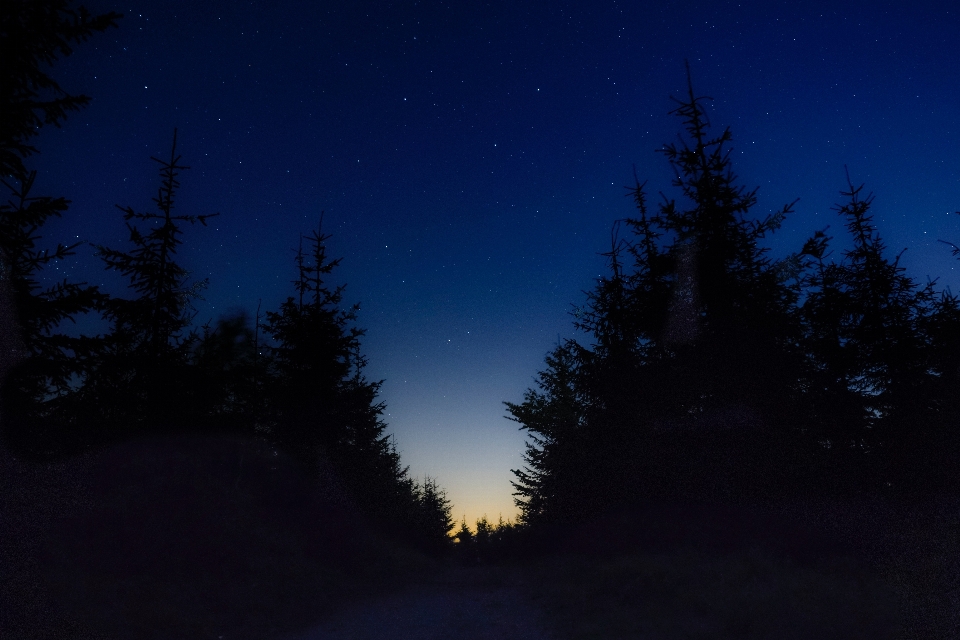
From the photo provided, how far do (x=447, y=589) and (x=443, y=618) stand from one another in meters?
6.76

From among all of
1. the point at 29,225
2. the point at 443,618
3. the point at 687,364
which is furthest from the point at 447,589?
the point at 29,225

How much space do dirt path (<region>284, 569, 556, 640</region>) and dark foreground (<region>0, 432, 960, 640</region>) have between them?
0.07 m

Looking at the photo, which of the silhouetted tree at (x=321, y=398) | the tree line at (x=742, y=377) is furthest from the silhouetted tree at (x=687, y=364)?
the silhouetted tree at (x=321, y=398)

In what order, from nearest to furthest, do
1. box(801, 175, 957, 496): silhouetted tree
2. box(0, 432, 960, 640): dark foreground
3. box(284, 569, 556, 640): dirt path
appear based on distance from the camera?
1. box(0, 432, 960, 640): dark foreground
2. box(284, 569, 556, 640): dirt path
3. box(801, 175, 957, 496): silhouetted tree

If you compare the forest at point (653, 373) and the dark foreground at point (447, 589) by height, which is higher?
the forest at point (653, 373)

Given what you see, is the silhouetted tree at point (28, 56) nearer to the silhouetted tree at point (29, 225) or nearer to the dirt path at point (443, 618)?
the silhouetted tree at point (29, 225)

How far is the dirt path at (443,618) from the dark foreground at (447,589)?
0.24ft

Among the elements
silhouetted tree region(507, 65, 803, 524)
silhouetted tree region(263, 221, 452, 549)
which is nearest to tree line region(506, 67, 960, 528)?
silhouetted tree region(507, 65, 803, 524)

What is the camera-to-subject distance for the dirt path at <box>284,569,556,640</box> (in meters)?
10.9

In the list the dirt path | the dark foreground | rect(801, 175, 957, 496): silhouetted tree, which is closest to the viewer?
the dark foreground

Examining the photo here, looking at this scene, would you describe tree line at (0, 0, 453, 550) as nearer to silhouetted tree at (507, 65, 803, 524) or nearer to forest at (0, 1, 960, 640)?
forest at (0, 1, 960, 640)

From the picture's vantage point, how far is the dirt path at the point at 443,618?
10906mm

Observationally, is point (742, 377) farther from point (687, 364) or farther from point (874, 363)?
point (874, 363)

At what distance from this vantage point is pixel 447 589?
1903cm
